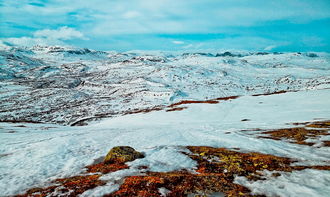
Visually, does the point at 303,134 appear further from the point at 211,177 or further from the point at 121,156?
the point at 121,156

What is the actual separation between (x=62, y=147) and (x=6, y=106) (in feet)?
413

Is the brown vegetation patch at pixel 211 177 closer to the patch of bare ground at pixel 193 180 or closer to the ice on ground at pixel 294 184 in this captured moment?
the patch of bare ground at pixel 193 180

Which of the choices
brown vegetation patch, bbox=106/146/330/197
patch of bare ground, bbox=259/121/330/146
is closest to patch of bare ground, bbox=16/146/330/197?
brown vegetation patch, bbox=106/146/330/197

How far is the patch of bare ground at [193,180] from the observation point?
12.5 meters

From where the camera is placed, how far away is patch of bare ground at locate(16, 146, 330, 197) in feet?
40.9

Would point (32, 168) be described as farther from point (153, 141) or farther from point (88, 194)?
point (153, 141)

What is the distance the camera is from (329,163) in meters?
16.9

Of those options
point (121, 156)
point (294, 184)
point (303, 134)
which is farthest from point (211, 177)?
point (303, 134)

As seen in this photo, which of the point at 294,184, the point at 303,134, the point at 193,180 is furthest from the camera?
the point at 303,134

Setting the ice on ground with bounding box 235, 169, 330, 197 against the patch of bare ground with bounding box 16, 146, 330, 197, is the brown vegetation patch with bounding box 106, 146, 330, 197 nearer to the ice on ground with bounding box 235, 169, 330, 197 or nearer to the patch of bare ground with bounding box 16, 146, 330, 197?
the patch of bare ground with bounding box 16, 146, 330, 197

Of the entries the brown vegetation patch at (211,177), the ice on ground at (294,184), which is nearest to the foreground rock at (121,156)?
the brown vegetation patch at (211,177)

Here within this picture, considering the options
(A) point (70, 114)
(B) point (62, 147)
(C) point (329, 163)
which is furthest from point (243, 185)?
(A) point (70, 114)

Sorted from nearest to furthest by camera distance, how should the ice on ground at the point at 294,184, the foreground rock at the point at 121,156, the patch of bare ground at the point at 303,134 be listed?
the ice on ground at the point at 294,184 → the foreground rock at the point at 121,156 → the patch of bare ground at the point at 303,134

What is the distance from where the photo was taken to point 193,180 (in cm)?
1398
